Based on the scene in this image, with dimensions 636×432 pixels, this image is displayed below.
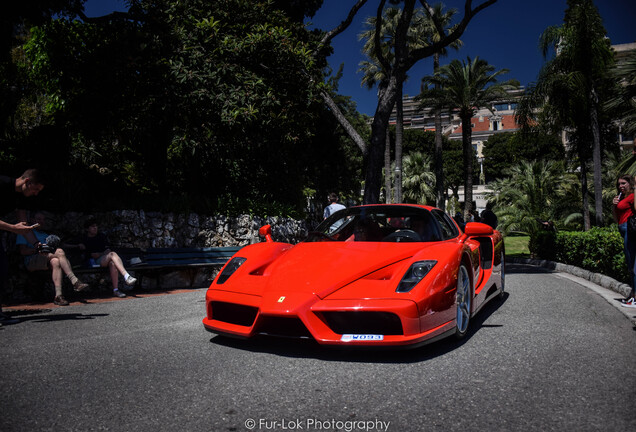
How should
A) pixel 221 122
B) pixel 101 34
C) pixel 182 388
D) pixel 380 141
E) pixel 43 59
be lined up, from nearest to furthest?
pixel 182 388, pixel 221 122, pixel 101 34, pixel 380 141, pixel 43 59

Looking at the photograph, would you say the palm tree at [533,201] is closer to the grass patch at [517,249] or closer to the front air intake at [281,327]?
the grass patch at [517,249]

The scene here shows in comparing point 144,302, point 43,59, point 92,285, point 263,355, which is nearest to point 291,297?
point 263,355

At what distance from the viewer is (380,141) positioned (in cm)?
1327

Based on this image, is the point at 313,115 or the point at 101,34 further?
the point at 313,115

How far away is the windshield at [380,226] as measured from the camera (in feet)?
15.3

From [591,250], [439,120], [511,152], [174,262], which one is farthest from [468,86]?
[511,152]

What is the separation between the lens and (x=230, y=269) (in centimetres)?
436

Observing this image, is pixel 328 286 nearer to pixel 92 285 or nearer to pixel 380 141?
pixel 92 285

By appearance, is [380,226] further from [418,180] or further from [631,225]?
[418,180]

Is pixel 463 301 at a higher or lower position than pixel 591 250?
higher

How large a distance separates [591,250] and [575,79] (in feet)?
36.6

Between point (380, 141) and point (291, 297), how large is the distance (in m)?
10.3

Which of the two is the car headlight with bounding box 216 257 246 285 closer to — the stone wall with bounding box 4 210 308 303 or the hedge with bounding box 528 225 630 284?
the stone wall with bounding box 4 210 308 303

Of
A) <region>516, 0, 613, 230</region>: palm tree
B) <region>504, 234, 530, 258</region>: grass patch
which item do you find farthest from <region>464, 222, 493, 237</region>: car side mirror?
<region>516, 0, 613, 230</region>: palm tree
